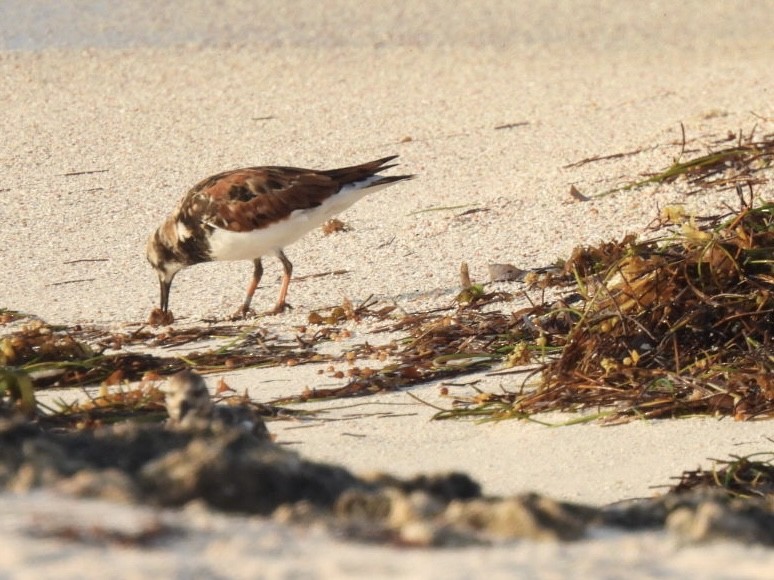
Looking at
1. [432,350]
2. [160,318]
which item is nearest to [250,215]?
[160,318]

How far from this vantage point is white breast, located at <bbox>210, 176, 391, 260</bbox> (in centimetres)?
591

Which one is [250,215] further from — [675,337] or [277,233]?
[675,337]

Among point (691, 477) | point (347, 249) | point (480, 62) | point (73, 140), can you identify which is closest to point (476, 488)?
point (691, 477)

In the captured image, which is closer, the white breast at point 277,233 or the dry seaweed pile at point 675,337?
the dry seaweed pile at point 675,337

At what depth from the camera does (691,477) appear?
124 inches

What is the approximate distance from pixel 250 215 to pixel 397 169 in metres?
2.02

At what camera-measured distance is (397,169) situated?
7824 mm

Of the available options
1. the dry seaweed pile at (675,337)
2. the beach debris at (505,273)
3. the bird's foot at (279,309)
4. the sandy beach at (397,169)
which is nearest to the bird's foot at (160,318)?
the sandy beach at (397,169)

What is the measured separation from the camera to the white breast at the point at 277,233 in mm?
5906

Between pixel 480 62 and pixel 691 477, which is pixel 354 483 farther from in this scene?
pixel 480 62

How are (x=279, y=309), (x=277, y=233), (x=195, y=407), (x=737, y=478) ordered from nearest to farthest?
(x=195, y=407), (x=737, y=478), (x=279, y=309), (x=277, y=233)

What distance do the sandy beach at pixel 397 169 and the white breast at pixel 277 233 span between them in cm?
24

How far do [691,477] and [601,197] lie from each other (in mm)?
3346

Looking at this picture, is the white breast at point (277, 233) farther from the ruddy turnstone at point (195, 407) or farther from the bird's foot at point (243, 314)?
the ruddy turnstone at point (195, 407)
